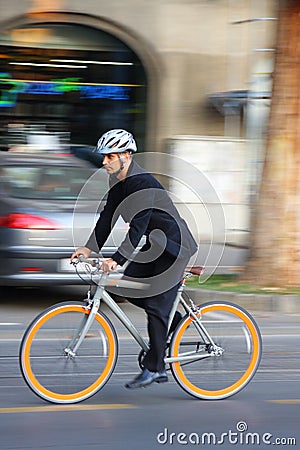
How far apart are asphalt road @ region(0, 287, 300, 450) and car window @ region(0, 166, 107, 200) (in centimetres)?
248

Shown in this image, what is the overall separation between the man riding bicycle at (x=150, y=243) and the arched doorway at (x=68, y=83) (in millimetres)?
10071

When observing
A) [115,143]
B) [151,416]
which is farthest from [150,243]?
[151,416]

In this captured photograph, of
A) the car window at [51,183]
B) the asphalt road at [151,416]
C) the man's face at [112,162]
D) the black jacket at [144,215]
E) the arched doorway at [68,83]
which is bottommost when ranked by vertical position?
the asphalt road at [151,416]

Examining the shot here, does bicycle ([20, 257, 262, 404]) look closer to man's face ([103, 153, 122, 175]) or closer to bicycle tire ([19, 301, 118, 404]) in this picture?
bicycle tire ([19, 301, 118, 404])

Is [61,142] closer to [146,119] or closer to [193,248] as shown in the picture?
[146,119]

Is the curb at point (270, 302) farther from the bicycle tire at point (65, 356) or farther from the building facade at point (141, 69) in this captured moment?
the building facade at point (141, 69)

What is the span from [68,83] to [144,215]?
10.7 metres

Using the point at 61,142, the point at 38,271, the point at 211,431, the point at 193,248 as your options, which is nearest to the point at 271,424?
the point at 211,431

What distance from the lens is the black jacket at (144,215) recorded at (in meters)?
5.92

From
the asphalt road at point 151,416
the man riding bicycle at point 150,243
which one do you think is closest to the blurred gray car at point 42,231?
the asphalt road at point 151,416

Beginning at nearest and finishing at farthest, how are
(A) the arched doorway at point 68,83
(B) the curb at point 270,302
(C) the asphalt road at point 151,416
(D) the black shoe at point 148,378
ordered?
(C) the asphalt road at point 151,416
(D) the black shoe at point 148,378
(B) the curb at point 270,302
(A) the arched doorway at point 68,83

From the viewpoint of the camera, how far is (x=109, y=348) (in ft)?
20.0

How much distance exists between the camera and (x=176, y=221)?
610cm

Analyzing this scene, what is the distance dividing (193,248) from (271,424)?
4.01 feet
